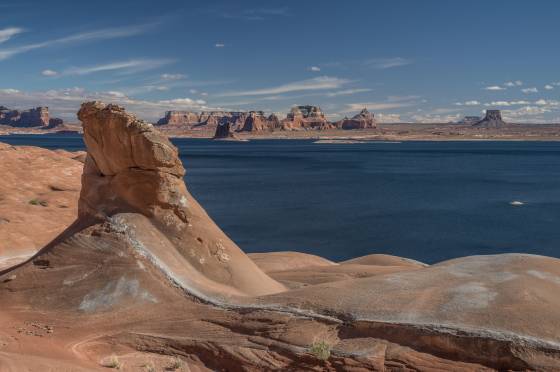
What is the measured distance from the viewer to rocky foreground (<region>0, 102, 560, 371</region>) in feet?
27.7

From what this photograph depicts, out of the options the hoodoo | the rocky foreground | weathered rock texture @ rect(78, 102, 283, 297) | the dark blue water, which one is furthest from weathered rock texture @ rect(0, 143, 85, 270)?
the dark blue water

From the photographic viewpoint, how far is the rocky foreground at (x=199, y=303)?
8.45 meters

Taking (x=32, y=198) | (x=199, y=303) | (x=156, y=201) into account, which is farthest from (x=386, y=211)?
(x=199, y=303)

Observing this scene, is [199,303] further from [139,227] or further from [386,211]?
[386,211]

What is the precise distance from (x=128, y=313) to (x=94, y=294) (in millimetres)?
1037

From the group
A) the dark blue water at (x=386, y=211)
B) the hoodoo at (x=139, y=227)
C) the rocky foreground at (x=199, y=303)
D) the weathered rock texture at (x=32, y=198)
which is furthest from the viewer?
the dark blue water at (x=386, y=211)

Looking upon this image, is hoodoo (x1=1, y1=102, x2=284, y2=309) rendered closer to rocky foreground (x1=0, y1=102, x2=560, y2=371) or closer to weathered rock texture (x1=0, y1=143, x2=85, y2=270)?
rocky foreground (x1=0, y1=102, x2=560, y2=371)

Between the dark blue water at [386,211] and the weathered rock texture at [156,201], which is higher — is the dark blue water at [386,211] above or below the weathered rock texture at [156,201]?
below

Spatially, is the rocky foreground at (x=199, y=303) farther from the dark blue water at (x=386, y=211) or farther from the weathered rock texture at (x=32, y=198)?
the dark blue water at (x=386, y=211)

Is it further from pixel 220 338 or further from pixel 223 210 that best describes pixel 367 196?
pixel 220 338

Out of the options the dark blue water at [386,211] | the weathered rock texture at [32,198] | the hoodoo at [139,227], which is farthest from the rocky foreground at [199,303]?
the dark blue water at [386,211]

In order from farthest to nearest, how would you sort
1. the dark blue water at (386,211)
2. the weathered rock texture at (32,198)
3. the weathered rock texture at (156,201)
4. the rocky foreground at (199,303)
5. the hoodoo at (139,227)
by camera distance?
1. the dark blue water at (386,211)
2. the weathered rock texture at (32,198)
3. the weathered rock texture at (156,201)
4. the hoodoo at (139,227)
5. the rocky foreground at (199,303)

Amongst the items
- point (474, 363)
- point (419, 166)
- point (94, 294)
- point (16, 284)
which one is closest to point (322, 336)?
point (474, 363)

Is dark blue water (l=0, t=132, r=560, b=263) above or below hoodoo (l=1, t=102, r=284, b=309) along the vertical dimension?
below
